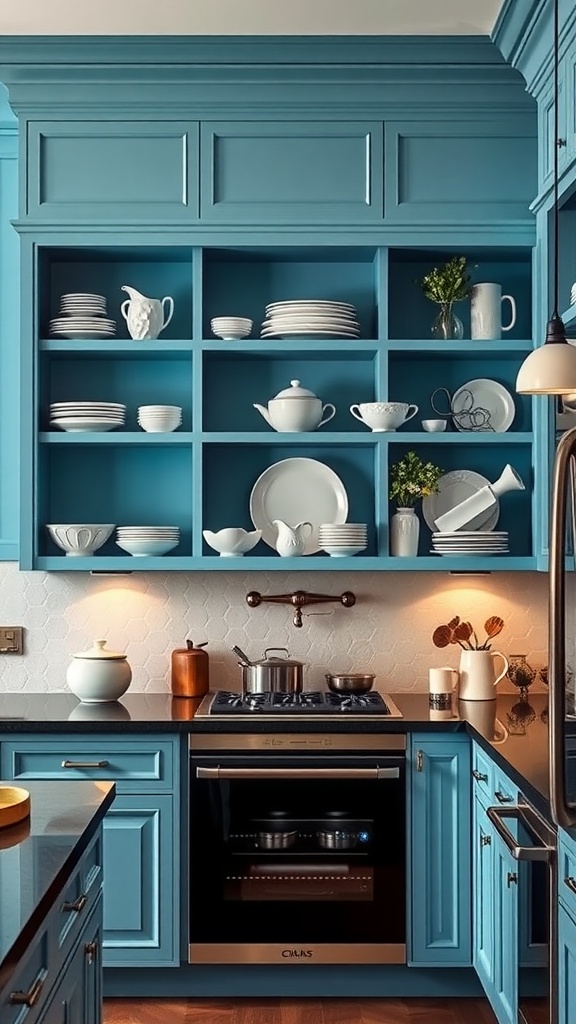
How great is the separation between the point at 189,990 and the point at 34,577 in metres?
1.52

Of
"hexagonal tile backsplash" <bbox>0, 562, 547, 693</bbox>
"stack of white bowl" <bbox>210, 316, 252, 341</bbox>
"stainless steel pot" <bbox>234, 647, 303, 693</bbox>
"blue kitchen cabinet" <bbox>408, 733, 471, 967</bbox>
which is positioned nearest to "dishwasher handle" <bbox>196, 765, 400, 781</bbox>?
"blue kitchen cabinet" <bbox>408, 733, 471, 967</bbox>

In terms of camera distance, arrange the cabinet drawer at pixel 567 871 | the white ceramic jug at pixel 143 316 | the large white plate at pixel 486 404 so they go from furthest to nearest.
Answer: the large white plate at pixel 486 404 → the white ceramic jug at pixel 143 316 → the cabinet drawer at pixel 567 871

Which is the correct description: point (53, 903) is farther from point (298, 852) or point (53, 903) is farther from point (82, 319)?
point (82, 319)

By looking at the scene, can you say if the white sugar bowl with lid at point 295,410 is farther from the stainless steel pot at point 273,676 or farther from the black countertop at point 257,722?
the black countertop at point 257,722

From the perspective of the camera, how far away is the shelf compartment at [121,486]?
13.8ft

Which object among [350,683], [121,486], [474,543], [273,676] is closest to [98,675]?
[273,676]

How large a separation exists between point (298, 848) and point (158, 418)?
148 cm

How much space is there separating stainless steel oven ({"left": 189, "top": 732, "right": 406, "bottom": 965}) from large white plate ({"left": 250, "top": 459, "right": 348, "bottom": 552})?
87 cm

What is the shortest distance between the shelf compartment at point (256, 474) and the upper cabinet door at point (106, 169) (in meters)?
0.90

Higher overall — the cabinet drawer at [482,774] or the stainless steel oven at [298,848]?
the cabinet drawer at [482,774]

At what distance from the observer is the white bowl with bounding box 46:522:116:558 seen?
3908 mm

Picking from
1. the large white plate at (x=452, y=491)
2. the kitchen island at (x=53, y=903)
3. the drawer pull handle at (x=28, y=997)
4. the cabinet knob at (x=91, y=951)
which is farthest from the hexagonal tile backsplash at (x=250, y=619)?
the drawer pull handle at (x=28, y=997)

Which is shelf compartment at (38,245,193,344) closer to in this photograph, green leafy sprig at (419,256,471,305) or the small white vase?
green leafy sprig at (419,256,471,305)

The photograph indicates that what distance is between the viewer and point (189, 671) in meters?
4.01
